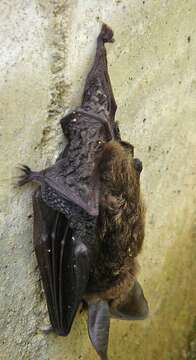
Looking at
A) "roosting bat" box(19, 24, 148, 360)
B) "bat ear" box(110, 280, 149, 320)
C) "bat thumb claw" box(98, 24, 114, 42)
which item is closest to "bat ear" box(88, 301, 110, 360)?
"roosting bat" box(19, 24, 148, 360)

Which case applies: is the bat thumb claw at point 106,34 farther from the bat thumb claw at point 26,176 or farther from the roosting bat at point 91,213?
the bat thumb claw at point 26,176

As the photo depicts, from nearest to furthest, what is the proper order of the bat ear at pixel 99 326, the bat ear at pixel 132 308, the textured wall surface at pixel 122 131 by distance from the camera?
the textured wall surface at pixel 122 131
the bat ear at pixel 99 326
the bat ear at pixel 132 308

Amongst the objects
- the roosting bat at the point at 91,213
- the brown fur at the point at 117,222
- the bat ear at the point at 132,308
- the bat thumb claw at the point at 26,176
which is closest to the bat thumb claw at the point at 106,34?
the roosting bat at the point at 91,213

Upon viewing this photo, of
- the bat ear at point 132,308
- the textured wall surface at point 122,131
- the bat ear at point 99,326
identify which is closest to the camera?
the textured wall surface at point 122,131

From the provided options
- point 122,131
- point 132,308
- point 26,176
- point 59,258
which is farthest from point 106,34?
point 132,308

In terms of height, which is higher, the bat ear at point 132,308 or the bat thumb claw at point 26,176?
the bat thumb claw at point 26,176

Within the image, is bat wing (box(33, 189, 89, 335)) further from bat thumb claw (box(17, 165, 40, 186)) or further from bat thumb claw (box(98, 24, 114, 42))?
bat thumb claw (box(98, 24, 114, 42))

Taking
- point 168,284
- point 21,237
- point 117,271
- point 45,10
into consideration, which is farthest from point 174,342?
point 45,10

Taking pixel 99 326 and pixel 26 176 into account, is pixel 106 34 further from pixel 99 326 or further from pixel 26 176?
pixel 99 326
